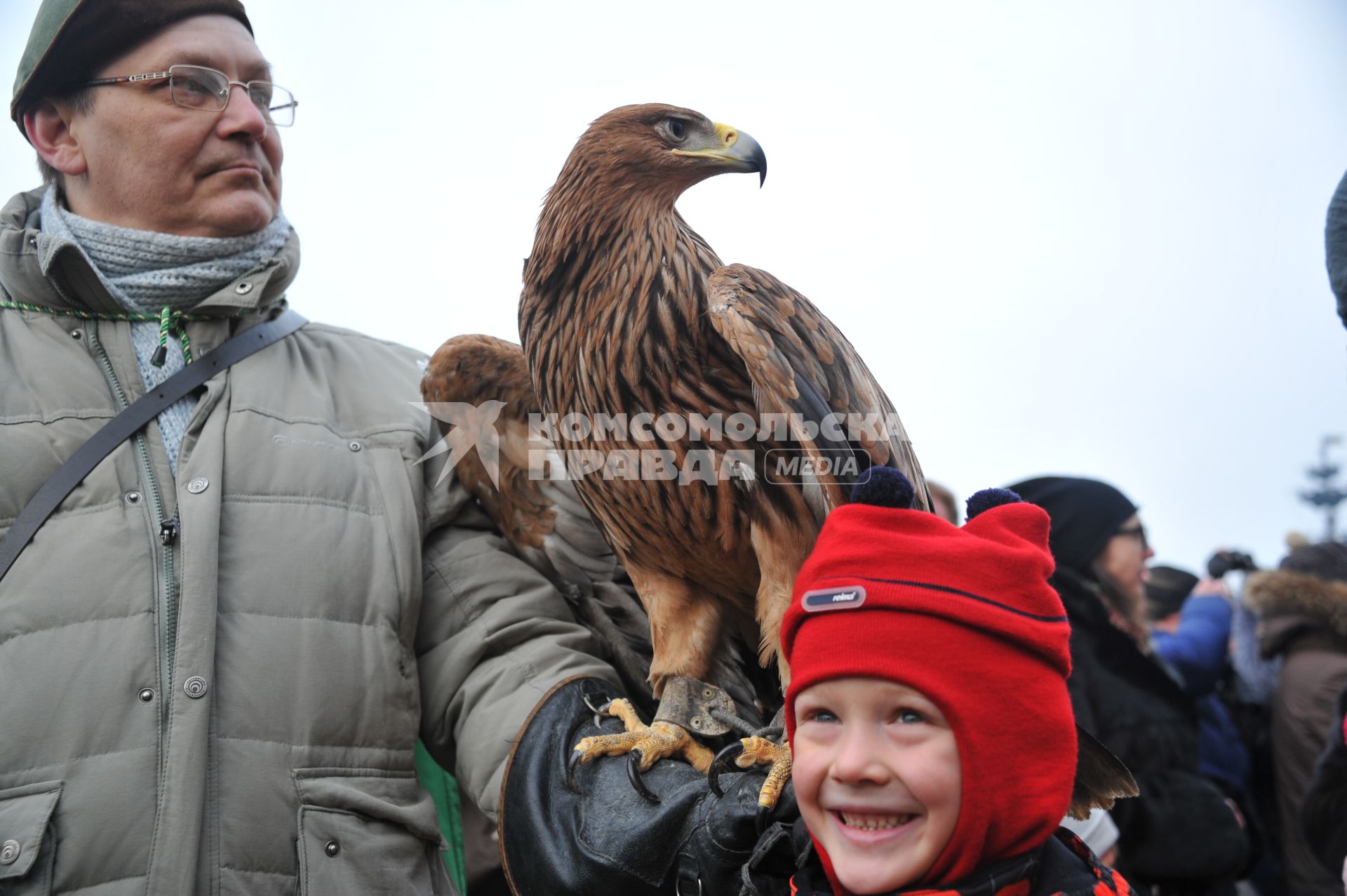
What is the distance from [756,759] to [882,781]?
0.51 metres

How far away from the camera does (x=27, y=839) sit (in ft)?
5.83

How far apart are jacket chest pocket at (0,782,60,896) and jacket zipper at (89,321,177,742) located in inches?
8.2

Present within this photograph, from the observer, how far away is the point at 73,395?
2135 millimetres

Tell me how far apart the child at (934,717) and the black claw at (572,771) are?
26.7 inches

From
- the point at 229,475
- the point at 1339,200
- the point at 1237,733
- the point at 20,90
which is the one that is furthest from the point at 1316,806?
the point at 20,90

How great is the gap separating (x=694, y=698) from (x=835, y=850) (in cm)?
69

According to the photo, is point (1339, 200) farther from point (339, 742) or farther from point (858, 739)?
point (339, 742)

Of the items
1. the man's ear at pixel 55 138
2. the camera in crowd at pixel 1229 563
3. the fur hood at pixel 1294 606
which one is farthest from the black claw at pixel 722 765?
the camera in crowd at pixel 1229 563

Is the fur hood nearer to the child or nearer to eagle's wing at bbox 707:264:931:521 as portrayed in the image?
eagle's wing at bbox 707:264:931:521

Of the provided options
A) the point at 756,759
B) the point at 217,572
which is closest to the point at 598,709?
the point at 756,759

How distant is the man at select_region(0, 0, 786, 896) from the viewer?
1.88 meters

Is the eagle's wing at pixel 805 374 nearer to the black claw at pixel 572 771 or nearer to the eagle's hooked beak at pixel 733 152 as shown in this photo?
the eagle's hooked beak at pixel 733 152

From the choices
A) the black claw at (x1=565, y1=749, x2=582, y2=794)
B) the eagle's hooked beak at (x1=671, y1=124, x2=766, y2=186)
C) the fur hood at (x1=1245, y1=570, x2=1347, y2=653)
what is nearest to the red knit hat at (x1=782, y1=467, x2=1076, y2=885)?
the black claw at (x1=565, y1=749, x2=582, y2=794)

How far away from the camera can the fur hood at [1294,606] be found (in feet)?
12.6
